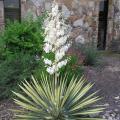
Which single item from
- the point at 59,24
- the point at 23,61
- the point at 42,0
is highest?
the point at 42,0

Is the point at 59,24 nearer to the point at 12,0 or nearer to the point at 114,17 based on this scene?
the point at 12,0

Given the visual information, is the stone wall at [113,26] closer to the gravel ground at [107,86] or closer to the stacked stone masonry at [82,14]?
the stacked stone masonry at [82,14]

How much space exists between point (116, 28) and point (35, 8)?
246 cm

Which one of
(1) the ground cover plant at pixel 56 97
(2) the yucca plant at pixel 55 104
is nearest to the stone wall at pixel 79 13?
(1) the ground cover plant at pixel 56 97

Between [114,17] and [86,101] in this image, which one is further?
[114,17]

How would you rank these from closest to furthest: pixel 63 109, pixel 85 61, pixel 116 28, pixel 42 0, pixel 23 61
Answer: pixel 63 109 < pixel 23 61 < pixel 85 61 < pixel 42 0 < pixel 116 28

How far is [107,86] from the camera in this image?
6684 mm

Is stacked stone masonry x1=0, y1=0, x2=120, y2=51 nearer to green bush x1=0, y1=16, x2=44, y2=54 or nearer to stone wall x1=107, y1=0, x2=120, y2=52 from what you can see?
stone wall x1=107, y1=0, x2=120, y2=52

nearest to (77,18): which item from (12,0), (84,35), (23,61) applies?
(84,35)

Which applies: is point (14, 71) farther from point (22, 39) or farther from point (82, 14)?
point (82, 14)

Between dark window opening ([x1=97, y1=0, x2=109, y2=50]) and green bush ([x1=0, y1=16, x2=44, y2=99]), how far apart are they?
9.64ft

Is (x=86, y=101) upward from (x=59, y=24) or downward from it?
downward

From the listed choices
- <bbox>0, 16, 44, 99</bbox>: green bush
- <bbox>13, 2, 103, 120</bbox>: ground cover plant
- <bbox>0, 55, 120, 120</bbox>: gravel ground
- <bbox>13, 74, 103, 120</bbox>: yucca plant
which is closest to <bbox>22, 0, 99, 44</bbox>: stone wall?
<bbox>0, 55, 120, 120</bbox>: gravel ground

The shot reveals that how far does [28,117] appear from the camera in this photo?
4.63m
